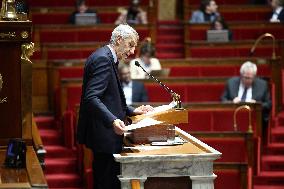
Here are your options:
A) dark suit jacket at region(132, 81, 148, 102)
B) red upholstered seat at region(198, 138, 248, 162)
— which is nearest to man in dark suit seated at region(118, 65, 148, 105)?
dark suit jacket at region(132, 81, 148, 102)

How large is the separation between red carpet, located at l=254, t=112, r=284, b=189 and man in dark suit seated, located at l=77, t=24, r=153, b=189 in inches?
72.7

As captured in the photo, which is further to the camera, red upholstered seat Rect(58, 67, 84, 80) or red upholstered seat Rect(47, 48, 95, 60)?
red upholstered seat Rect(47, 48, 95, 60)

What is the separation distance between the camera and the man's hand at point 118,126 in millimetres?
2434

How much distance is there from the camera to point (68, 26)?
6012 mm

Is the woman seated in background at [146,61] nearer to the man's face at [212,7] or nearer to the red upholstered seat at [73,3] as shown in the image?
the man's face at [212,7]

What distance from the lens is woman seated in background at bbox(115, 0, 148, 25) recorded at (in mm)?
6371

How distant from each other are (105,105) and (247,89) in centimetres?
238

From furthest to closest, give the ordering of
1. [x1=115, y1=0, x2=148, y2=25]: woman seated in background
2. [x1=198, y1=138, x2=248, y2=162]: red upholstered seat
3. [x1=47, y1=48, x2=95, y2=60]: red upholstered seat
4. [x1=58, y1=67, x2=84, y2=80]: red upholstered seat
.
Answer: [x1=115, y1=0, x2=148, y2=25]: woman seated in background → [x1=47, y1=48, x2=95, y2=60]: red upholstered seat → [x1=58, y1=67, x2=84, y2=80]: red upholstered seat → [x1=198, y1=138, x2=248, y2=162]: red upholstered seat

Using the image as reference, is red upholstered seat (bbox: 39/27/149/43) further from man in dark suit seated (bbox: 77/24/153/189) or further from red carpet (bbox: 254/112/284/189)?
man in dark suit seated (bbox: 77/24/153/189)

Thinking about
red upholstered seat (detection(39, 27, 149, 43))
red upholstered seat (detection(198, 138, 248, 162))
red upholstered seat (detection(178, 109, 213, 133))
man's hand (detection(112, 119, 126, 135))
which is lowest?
red upholstered seat (detection(198, 138, 248, 162))

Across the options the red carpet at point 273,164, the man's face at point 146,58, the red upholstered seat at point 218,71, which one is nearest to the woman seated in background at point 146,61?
the man's face at point 146,58

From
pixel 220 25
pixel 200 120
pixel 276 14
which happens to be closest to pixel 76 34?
pixel 220 25

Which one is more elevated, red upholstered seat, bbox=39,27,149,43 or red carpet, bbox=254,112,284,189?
red upholstered seat, bbox=39,27,149,43

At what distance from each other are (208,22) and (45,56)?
136cm
